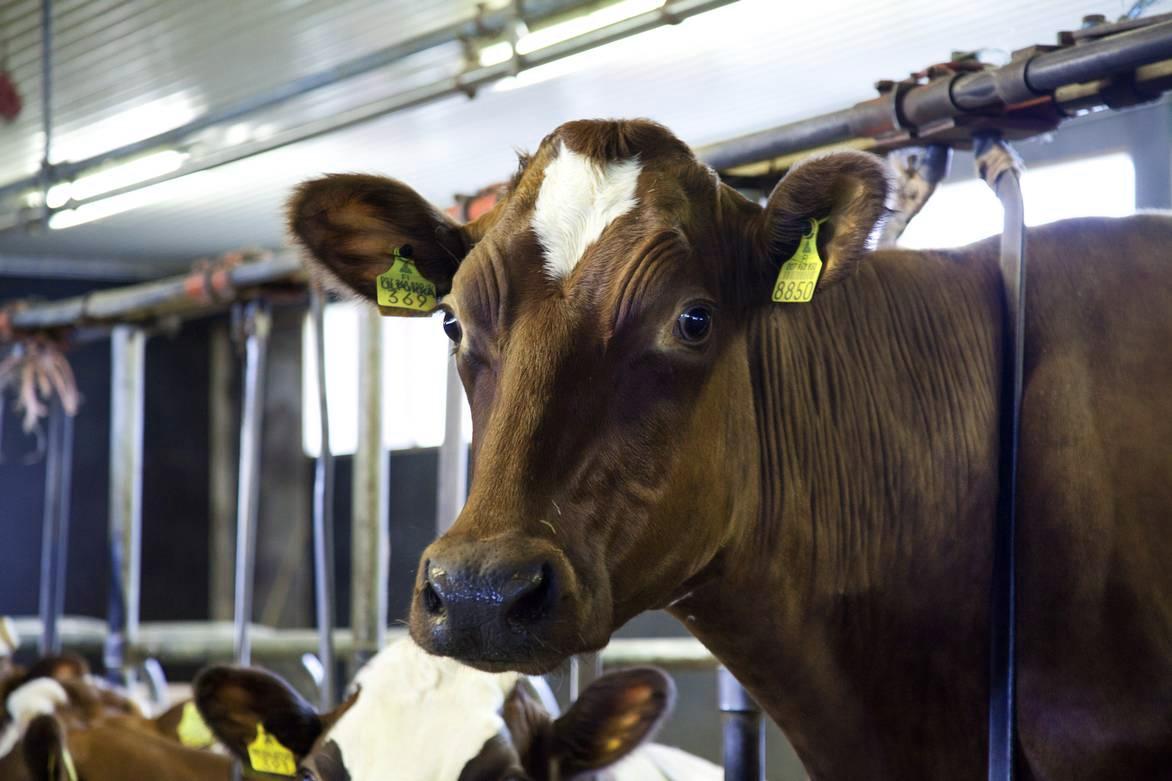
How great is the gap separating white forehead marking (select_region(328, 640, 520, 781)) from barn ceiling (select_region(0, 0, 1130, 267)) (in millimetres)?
3791

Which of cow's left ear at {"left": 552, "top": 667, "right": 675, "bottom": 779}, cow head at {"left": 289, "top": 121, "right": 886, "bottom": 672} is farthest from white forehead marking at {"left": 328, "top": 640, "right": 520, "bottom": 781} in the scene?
cow head at {"left": 289, "top": 121, "right": 886, "bottom": 672}

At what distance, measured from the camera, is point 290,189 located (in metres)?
2.21

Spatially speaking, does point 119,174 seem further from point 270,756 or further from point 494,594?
point 494,594

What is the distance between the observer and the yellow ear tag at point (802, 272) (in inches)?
75.9

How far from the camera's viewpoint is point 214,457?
14945mm

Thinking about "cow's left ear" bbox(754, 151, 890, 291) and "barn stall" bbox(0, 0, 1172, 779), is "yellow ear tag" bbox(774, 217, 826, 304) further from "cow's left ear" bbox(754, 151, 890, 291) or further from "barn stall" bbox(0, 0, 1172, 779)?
"barn stall" bbox(0, 0, 1172, 779)

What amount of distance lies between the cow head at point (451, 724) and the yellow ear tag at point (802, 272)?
1.06 meters

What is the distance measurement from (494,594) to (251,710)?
5.38 ft

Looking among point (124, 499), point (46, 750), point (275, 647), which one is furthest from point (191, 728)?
point (275, 647)

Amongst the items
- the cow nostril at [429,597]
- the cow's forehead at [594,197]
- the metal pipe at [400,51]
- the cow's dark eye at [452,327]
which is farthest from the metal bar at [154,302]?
the cow nostril at [429,597]

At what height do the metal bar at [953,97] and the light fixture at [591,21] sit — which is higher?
the light fixture at [591,21]

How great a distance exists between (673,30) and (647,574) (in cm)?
525

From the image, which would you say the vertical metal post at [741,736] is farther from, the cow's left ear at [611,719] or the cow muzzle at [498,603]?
the cow muzzle at [498,603]

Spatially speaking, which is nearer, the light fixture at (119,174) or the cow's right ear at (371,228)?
the cow's right ear at (371,228)
